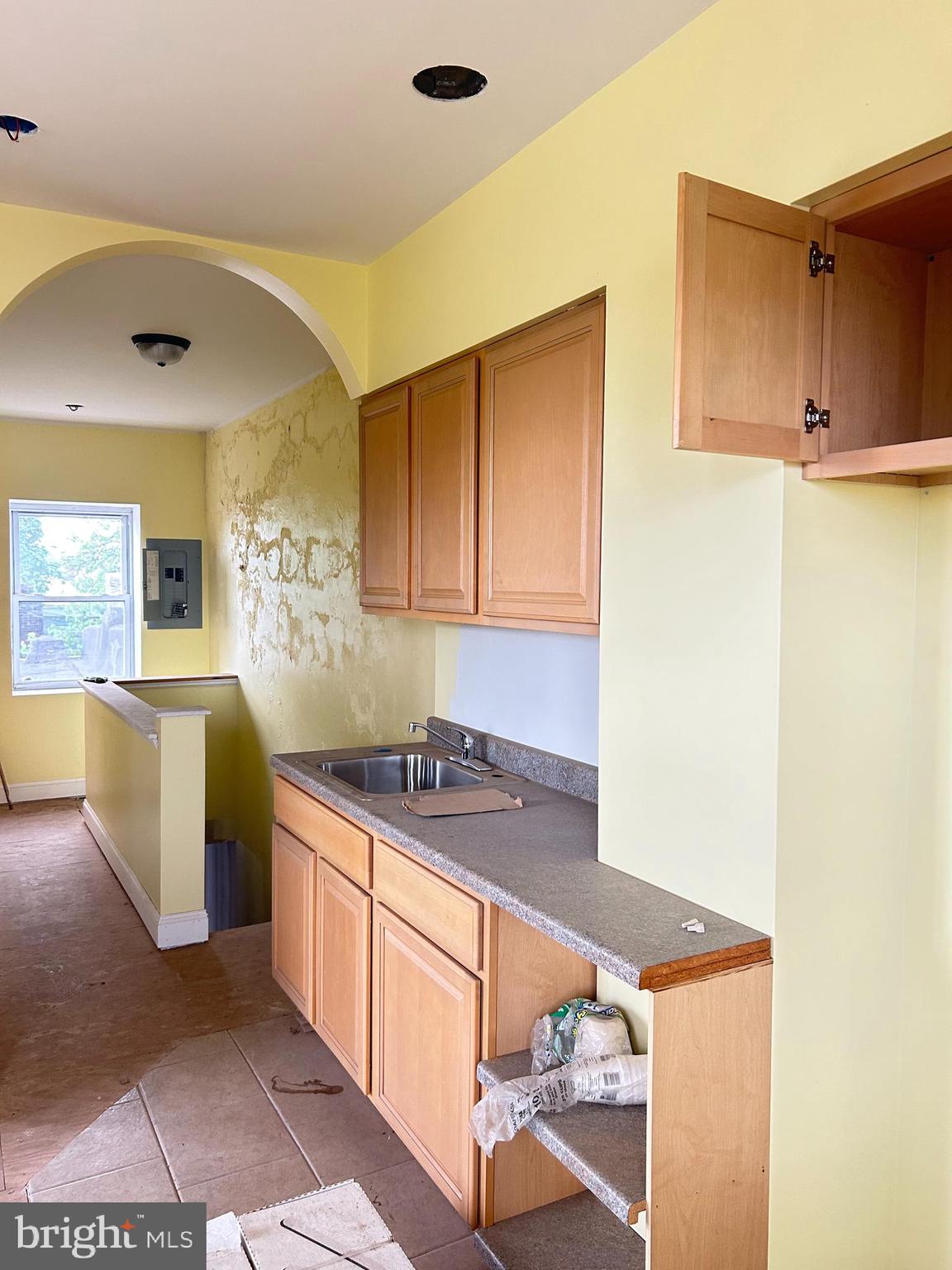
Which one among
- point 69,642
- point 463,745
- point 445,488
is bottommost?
point 463,745

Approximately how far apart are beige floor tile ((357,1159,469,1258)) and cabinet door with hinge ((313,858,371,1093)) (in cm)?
26

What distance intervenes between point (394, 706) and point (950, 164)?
3030 mm

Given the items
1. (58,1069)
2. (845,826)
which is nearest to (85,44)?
(845,826)

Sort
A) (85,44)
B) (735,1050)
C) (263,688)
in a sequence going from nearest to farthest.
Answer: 1. (735,1050)
2. (85,44)
3. (263,688)

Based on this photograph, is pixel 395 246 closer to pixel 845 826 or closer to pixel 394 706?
pixel 394 706

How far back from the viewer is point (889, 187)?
149 centimetres

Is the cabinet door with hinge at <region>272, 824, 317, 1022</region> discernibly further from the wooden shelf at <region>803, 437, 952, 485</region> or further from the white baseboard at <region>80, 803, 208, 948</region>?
the wooden shelf at <region>803, 437, 952, 485</region>

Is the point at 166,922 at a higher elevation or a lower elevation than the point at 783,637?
lower

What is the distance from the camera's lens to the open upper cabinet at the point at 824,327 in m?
1.44

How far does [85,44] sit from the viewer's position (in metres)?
1.91

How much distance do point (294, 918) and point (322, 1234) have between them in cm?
111

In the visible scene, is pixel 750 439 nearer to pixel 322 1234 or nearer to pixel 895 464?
pixel 895 464

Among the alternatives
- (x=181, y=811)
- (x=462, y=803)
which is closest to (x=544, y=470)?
(x=462, y=803)

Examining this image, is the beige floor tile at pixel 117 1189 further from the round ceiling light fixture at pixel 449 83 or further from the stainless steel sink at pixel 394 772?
the round ceiling light fixture at pixel 449 83
